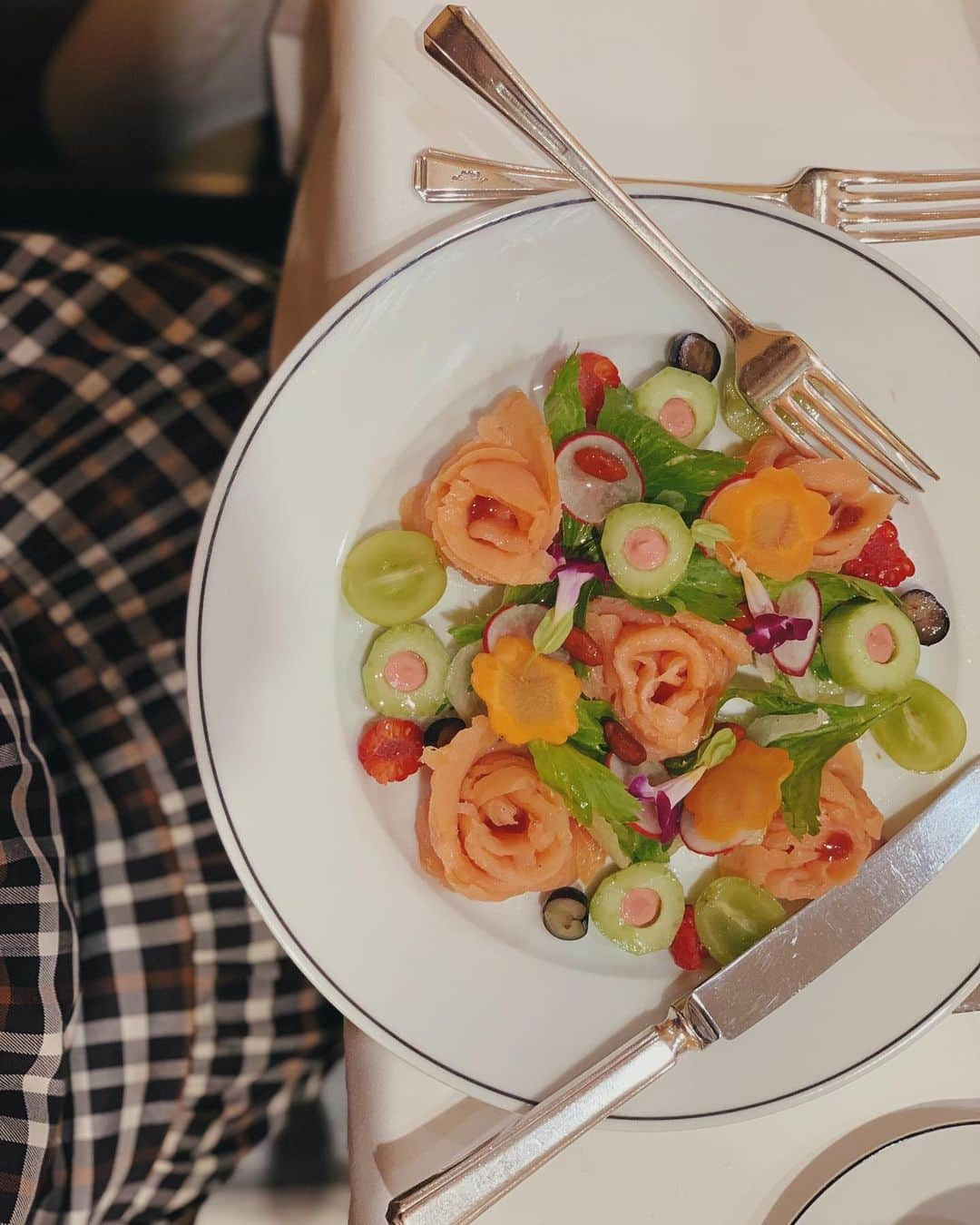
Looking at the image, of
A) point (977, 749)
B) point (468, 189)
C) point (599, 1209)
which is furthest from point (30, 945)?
point (977, 749)

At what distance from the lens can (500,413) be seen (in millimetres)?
1114

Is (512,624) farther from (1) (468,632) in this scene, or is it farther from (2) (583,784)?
(2) (583,784)

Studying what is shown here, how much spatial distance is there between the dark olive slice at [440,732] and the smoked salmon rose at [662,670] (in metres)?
0.16

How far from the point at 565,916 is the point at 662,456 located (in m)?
0.53

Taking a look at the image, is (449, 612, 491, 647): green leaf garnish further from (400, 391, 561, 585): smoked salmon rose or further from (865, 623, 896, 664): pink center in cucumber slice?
(865, 623, 896, 664): pink center in cucumber slice

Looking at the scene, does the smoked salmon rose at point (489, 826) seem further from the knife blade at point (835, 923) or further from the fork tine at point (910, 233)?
the fork tine at point (910, 233)

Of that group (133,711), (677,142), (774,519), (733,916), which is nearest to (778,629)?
(774,519)

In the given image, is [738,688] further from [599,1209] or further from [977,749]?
[599,1209]

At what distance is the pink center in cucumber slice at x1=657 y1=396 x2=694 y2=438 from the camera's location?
114cm

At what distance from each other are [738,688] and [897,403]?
1.20 feet

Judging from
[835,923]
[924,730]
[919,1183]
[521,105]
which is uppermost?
[521,105]

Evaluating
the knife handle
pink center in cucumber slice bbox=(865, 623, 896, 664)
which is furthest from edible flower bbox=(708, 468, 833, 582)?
the knife handle

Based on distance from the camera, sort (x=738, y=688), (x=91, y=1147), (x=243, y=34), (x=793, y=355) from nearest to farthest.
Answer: (x=793, y=355), (x=738, y=688), (x=91, y=1147), (x=243, y=34)

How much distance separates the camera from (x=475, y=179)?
3.62 ft
